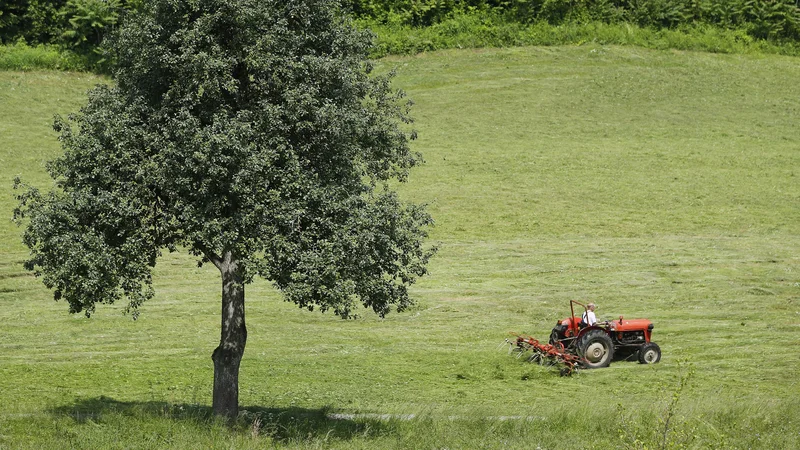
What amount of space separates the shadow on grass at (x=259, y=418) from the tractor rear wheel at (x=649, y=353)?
1009cm

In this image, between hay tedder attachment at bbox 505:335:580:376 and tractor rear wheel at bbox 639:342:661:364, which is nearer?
hay tedder attachment at bbox 505:335:580:376

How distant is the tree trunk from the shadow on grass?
1.15ft

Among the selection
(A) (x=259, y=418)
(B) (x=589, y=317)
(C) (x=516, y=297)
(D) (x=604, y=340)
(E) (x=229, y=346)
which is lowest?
(A) (x=259, y=418)

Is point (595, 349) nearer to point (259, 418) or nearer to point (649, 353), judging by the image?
point (649, 353)

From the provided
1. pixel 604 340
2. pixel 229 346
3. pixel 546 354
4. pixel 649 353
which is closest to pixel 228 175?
pixel 229 346

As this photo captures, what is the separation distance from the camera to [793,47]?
3056 inches

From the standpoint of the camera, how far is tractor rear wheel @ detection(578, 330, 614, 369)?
28.2 m

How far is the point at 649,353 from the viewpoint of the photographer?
2892 centimetres

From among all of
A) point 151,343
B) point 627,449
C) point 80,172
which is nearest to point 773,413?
point 627,449

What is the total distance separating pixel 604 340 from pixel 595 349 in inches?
13.8

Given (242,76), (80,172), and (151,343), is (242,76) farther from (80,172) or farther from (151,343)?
(151,343)

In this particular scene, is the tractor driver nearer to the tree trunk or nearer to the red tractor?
the red tractor

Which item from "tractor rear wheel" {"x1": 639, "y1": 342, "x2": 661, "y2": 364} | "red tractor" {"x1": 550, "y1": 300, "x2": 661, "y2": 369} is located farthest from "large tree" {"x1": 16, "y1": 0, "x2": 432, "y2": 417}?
"tractor rear wheel" {"x1": 639, "y1": 342, "x2": 661, "y2": 364}

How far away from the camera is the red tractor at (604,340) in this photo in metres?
28.3
